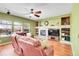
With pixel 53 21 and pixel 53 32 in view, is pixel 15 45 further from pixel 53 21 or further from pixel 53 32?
pixel 53 21

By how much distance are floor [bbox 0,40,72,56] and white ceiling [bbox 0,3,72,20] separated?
67 cm

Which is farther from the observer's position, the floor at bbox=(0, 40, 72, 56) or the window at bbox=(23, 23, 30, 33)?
the window at bbox=(23, 23, 30, 33)

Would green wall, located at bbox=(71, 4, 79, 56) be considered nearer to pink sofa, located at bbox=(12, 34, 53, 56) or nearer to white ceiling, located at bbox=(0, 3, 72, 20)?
white ceiling, located at bbox=(0, 3, 72, 20)

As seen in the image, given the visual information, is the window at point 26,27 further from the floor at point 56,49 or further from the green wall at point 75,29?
the green wall at point 75,29

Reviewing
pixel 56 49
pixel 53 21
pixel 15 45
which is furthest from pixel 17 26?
pixel 56 49

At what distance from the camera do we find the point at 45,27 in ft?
7.86

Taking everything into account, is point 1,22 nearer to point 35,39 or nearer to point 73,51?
point 35,39

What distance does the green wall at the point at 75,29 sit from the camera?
7.16 feet

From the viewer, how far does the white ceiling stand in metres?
2.21

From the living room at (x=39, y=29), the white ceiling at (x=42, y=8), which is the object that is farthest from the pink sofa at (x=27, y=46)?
the white ceiling at (x=42, y=8)

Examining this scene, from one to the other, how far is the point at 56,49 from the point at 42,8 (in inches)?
38.8

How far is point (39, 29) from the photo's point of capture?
238 centimetres

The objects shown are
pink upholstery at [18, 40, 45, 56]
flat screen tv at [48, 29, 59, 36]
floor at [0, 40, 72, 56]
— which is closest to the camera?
pink upholstery at [18, 40, 45, 56]

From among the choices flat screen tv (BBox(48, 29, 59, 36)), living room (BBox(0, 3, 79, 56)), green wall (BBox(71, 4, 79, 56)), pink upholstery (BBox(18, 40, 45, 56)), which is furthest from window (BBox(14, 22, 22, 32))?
green wall (BBox(71, 4, 79, 56))
